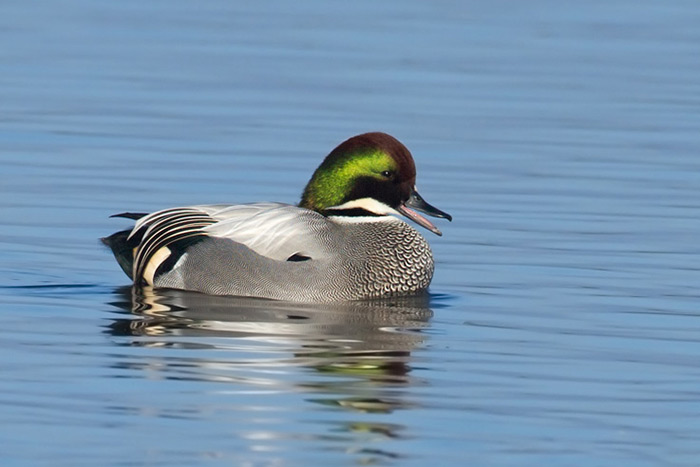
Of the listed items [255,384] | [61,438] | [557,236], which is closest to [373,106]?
[557,236]

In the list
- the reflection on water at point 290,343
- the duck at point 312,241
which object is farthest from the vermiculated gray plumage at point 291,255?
the reflection on water at point 290,343

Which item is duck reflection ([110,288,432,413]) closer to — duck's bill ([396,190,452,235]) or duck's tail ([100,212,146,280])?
duck's tail ([100,212,146,280])

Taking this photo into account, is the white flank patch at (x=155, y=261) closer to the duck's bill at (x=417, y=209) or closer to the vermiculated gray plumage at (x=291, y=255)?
the vermiculated gray plumage at (x=291, y=255)

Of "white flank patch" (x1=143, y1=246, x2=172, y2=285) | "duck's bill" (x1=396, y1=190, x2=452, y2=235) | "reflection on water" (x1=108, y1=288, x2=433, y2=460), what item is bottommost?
"reflection on water" (x1=108, y1=288, x2=433, y2=460)

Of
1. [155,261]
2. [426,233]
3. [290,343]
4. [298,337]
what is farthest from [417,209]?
[290,343]

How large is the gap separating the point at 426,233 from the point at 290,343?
408 cm

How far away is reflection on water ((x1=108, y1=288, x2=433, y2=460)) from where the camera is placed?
835cm

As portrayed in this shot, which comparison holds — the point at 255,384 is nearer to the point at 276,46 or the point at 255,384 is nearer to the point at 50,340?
the point at 50,340

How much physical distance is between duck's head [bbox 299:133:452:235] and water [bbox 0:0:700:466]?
62cm

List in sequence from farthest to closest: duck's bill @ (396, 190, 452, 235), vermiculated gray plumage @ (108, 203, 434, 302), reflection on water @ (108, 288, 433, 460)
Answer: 1. duck's bill @ (396, 190, 452, 235)
2. vermiculated gray plumage @ (108, 203, 434, 302)
3. reflection on water @ (108, 288, 433, 460)

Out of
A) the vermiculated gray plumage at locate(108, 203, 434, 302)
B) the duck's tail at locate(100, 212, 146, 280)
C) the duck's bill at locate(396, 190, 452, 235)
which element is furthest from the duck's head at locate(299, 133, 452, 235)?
the duck's tail at locate(100, 212, 146, 280)

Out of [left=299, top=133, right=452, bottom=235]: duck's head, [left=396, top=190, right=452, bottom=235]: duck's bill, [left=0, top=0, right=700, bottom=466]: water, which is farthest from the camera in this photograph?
[left=396, top=190, right=452, bottom=235]: duck's bill

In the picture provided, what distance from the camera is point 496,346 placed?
31.5 feet

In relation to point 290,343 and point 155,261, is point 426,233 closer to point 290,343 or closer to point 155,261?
point 155,261
